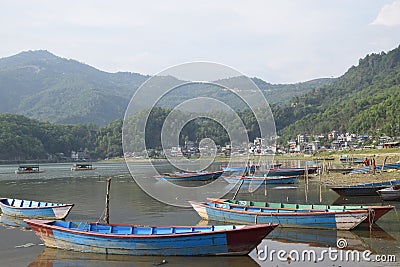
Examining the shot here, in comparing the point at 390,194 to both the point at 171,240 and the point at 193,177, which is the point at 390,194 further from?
the point at 193,177

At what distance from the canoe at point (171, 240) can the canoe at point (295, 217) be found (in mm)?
4321

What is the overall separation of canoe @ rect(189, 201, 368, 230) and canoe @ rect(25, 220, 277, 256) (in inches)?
170

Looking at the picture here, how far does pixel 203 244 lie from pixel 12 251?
26.1 ft

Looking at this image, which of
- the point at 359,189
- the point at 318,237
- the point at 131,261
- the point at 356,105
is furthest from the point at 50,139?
the point at 318,237

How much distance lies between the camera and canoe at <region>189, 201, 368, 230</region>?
18.3 m

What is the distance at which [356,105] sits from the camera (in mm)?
135500

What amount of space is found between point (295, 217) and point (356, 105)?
126m

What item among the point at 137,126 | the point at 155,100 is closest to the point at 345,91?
the point at 137,126

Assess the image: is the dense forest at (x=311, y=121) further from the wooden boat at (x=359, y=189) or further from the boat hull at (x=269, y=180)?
the wooden boat at (x=359, y=189)

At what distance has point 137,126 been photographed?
46.7 metres

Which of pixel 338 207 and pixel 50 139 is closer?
pixel 338 207

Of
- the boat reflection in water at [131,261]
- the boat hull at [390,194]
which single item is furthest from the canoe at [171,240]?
the boat hull at [390,194]

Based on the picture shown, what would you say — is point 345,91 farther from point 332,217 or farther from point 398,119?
point 332,217

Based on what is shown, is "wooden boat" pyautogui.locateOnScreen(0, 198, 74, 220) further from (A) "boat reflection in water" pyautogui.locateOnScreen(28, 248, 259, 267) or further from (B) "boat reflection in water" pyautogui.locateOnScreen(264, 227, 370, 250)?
(B) "boat reflection in water" pyautogui.locateOnScreen(264, 227, 370, 250)
